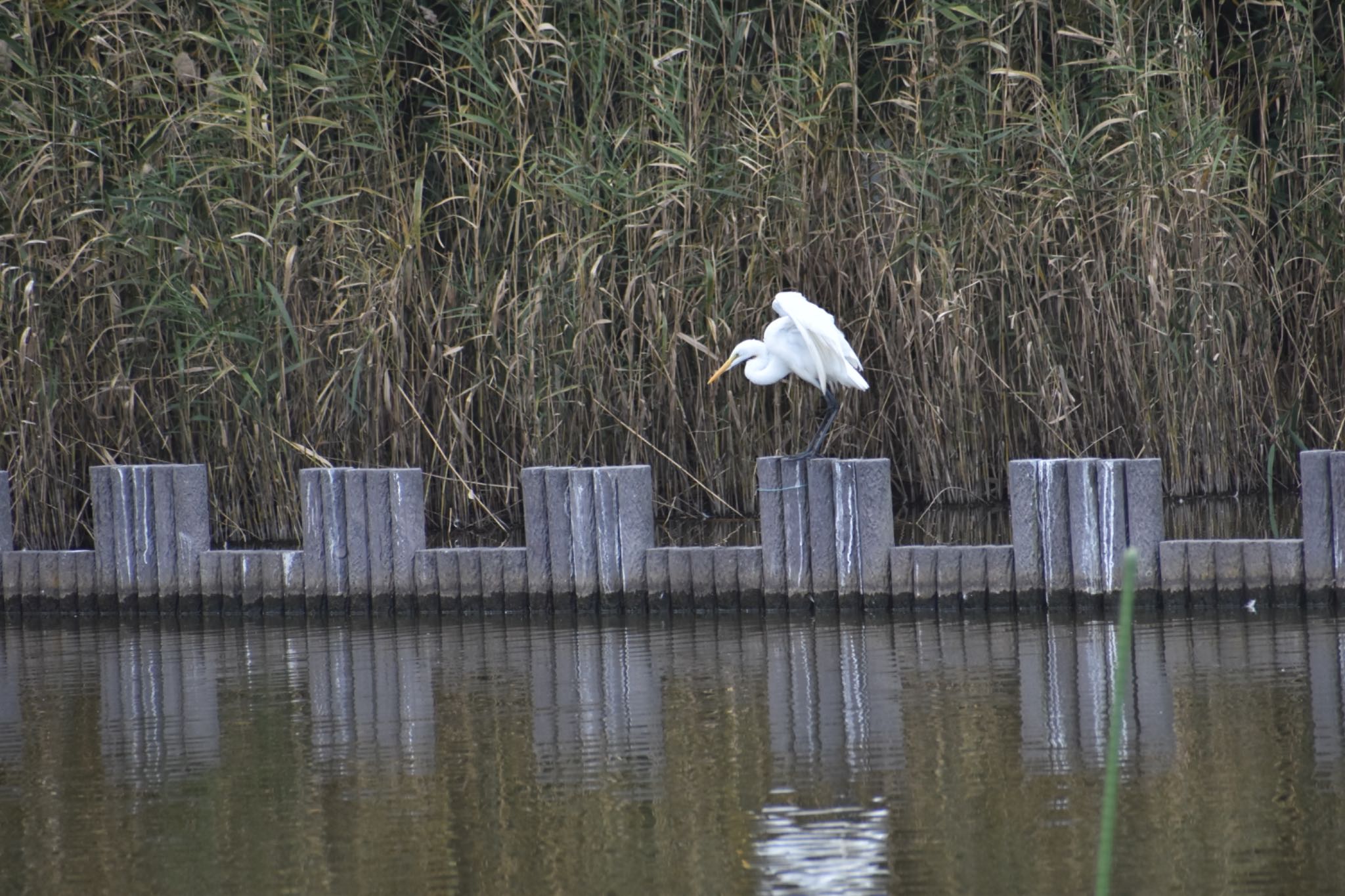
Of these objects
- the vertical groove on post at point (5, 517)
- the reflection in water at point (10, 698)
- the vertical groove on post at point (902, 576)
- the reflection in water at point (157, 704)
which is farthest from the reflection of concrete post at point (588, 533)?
the vertical groove on post at point (5, 517)

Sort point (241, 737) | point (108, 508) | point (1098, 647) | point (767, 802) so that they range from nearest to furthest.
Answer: point (767, 802) → point (241, 737) → point (1098, 647) → point (108, 508)

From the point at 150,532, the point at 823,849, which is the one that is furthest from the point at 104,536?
the point at 823,849

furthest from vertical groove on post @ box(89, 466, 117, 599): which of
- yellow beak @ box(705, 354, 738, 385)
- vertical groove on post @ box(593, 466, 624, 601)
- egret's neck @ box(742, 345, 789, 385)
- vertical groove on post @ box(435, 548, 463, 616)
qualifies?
egret's neck @ box(742, 345, 789, 385)

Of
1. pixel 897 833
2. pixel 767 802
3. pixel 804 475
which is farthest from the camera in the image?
pixel 804 475

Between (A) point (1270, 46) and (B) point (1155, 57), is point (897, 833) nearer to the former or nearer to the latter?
(B) point (1155, 57)

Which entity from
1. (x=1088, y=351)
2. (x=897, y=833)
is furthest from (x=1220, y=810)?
(x=1088, y=351)

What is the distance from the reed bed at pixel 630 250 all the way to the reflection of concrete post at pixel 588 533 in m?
0.94

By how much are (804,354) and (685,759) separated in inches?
96.3

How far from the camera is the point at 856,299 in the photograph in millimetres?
7715

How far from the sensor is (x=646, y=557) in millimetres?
6371

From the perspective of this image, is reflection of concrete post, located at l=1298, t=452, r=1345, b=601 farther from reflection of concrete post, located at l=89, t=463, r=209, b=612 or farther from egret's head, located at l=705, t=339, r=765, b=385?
reflection of concrete post, located at l=89, t=463, r=209, b=612

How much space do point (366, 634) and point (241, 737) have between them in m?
1.54

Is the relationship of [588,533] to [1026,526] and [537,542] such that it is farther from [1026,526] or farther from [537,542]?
[1026,526]

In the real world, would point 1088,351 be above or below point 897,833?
above
